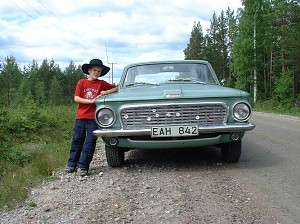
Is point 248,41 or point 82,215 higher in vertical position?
point 248,41

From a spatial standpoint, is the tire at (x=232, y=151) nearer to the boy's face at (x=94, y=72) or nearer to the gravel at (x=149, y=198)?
the gravel at (x=149, y=198)

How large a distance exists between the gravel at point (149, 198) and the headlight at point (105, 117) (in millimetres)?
713

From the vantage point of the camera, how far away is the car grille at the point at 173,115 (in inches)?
208

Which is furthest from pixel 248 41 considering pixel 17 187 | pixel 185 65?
pixel 17 187

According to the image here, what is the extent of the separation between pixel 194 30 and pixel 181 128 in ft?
265

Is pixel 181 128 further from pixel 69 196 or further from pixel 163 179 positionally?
pixel 69 196

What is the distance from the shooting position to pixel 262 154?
6.86m

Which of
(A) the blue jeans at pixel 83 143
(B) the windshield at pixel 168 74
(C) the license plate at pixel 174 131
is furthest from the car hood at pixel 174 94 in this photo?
(B) the windshield at pixel 168 74

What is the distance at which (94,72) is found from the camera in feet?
18.9

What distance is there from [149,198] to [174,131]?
131cm

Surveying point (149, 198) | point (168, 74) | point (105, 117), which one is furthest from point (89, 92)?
A: point (149, 198)

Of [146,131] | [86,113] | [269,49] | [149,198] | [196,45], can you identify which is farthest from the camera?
[196,45]

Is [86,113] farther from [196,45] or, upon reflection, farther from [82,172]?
[196,45]

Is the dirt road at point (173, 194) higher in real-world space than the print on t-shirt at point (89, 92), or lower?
lower
